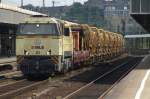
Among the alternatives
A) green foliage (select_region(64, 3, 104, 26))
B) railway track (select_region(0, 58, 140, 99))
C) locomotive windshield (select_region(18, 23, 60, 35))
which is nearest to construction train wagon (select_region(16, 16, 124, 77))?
locomotive windshield (select_region(18, 23, 60, 35))

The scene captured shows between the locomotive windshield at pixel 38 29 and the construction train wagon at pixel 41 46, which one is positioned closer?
the construction train wagon at pixel 41 46

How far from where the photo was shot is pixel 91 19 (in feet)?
374

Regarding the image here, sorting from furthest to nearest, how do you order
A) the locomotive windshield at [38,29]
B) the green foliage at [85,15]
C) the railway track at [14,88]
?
the green foliage at [85,15] < the locomotive windshield at [38,29] < the railway track at [14,88]

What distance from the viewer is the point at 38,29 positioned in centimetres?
2639

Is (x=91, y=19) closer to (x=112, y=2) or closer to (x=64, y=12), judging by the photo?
(x=64, y=12)

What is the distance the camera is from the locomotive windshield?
26.2 m

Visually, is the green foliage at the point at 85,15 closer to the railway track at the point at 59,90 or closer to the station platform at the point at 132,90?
the railway track at the point at 59,90

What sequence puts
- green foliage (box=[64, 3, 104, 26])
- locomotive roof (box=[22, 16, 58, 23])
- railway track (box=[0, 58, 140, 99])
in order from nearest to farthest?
1. railway track (box=[0, 58, 140, 99])
2. locomotive roof (box=[22, 16, 58, 23])
3. green foliage (box=[64, 3, 104, 26])

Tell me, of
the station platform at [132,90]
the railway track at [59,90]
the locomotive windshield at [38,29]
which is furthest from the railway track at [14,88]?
the station platform at [132,90]

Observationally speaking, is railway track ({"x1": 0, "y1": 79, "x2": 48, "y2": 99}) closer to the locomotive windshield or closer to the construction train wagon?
the construction train wagon

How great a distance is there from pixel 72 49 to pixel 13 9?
20.9 m

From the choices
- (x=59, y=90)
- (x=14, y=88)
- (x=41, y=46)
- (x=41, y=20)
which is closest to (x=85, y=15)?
(x=41, y=20)

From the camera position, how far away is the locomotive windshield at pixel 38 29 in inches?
1032

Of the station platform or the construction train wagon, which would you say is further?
the construction train wagon
